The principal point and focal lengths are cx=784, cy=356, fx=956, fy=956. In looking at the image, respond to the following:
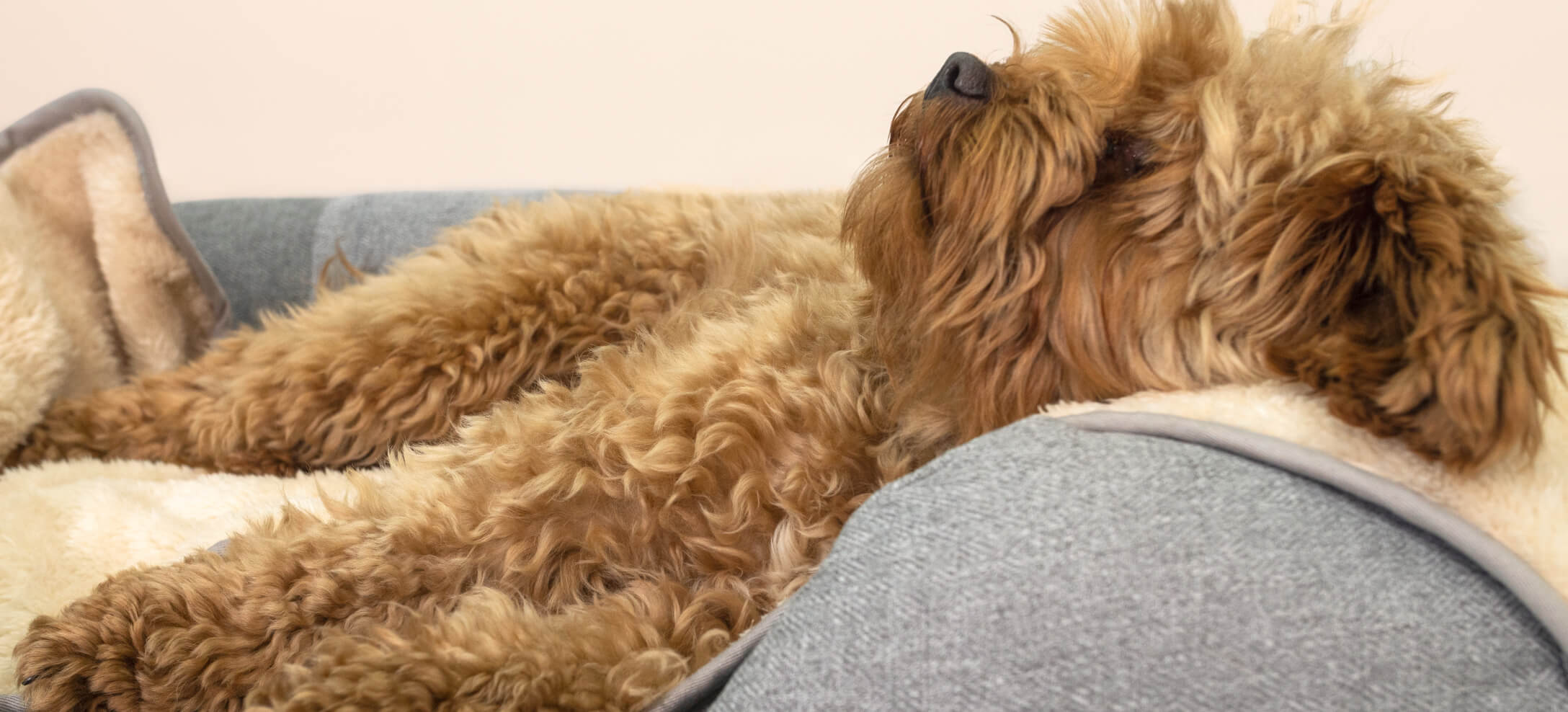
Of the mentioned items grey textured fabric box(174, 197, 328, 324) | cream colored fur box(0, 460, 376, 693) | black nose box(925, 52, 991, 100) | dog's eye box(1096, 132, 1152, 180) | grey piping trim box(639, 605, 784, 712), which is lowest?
cream colored fur box(0, 460, 376, 693)

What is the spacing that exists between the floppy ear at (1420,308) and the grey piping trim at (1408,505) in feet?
0.16

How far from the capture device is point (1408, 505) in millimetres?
835

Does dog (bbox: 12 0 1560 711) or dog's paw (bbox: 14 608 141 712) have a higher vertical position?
dog (bbox: 12 0 1560 711)

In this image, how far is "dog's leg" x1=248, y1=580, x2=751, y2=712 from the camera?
3.01 ft

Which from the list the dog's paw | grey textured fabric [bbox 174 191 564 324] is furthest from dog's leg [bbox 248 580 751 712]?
grey textured fabric [bbox 174 191 564 324]

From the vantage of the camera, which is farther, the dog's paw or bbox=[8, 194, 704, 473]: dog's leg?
bbox=[8, 194, 704, 473]: dog's leg

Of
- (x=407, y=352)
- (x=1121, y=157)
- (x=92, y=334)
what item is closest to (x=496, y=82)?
(x=92, y=334)

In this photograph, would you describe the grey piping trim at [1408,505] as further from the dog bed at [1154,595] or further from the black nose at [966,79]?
the black nose at [966,79]

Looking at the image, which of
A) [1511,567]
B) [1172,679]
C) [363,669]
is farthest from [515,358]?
[1511,567]

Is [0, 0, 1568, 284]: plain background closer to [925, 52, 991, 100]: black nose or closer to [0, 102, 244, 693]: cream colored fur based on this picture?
[0, 102, 244, 693]: cream colored fur

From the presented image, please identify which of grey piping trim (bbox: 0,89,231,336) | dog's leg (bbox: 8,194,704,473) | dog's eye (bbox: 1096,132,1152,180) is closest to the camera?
dog's eye (bbox: 1096,132,1152,180)

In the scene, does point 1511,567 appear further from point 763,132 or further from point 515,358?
point 763,132

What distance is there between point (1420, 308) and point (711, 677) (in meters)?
0.73

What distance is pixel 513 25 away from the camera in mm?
2525
